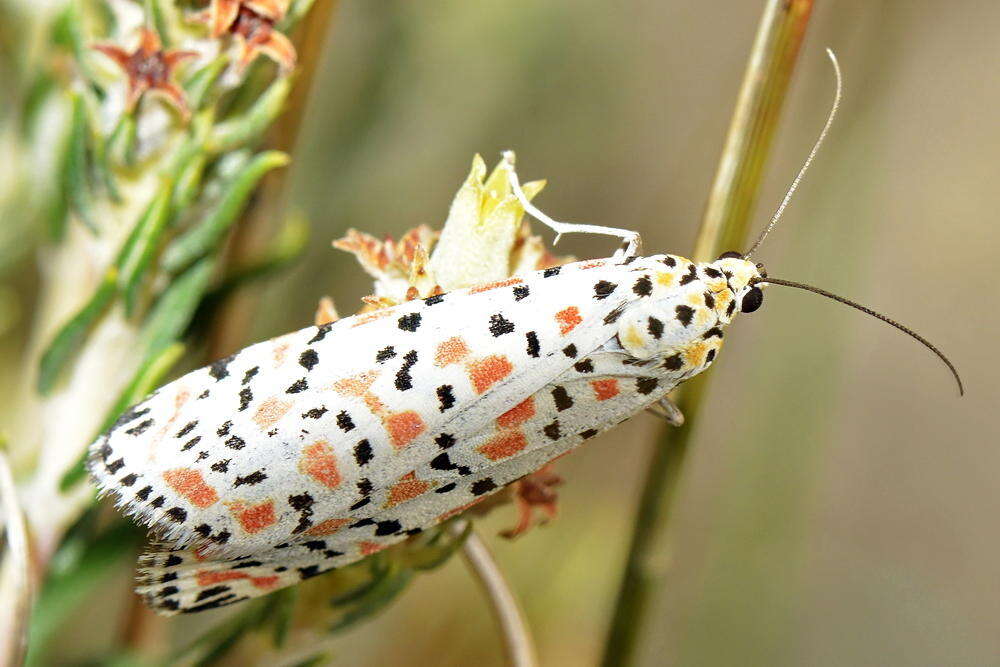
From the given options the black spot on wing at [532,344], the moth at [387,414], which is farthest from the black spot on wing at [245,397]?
the black spot on wing at [532,344]

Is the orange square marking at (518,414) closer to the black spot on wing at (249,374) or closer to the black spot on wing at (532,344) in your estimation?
the black spot on wing at (532,344)

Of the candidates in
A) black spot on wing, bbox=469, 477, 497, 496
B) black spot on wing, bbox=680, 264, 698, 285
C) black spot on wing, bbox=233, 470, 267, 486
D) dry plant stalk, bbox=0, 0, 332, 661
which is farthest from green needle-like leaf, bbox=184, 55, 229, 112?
black spot on wing, bbox=680, 264, 698, 285

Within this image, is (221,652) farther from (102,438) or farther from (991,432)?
(991,432)

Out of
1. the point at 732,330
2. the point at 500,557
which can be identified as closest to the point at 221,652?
the point at 500,557

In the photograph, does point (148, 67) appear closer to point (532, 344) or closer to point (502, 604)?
point (532, 344)

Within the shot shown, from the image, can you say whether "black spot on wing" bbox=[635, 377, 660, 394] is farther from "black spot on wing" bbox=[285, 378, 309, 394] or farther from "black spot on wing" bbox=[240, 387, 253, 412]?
"black spot on wing" bbox=[240, 387, 253, 412]

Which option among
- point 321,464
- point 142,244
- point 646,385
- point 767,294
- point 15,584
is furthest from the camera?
point 767,294

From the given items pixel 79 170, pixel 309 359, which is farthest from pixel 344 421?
pixel 79 170
